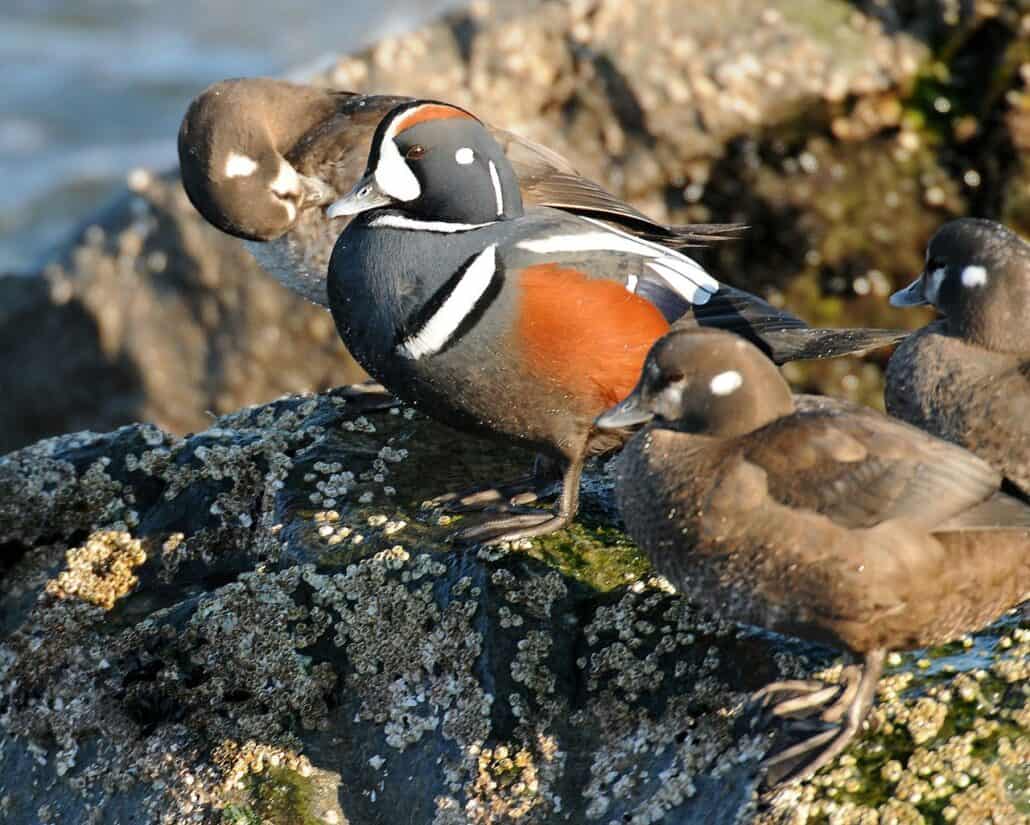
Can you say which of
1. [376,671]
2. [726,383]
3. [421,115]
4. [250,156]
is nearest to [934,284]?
[726,383]

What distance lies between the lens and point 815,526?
158 inches

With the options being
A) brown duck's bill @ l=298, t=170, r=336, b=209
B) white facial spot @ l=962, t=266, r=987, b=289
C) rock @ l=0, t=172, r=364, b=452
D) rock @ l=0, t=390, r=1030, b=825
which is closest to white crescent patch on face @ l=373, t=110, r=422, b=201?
rock @ l=0, t=390, r=1030, b=825

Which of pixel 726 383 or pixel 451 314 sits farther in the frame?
pixel 451 314

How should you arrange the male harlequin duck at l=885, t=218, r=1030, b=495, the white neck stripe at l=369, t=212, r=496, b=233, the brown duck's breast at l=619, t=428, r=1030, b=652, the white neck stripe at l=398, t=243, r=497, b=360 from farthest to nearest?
the white neck stripe at l=369, t=212, r=496, b=233 → the white neck stripe at l=398, t=243, r=497, b=360 → the male harlequin duck at l=885, t=218, r=1030, b=495 → the brown duck's breast at l=619, t=428, r=1030, b=652

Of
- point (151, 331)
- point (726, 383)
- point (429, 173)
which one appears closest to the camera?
point (726, 383)

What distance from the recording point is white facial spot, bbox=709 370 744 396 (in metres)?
4.18

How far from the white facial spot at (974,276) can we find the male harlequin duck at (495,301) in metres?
0.50

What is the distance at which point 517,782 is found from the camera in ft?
14.1

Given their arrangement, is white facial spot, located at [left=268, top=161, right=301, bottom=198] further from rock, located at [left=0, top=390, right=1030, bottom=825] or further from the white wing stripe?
the white wing stripe

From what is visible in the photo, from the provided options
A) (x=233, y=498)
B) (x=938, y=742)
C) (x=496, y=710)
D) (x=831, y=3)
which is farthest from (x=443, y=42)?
(x=938, y=742)

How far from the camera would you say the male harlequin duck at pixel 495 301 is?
5.07 m

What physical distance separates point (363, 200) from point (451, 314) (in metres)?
0.63

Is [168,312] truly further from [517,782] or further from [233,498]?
[517,782]

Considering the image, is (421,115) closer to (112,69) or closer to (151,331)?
(151,331)
